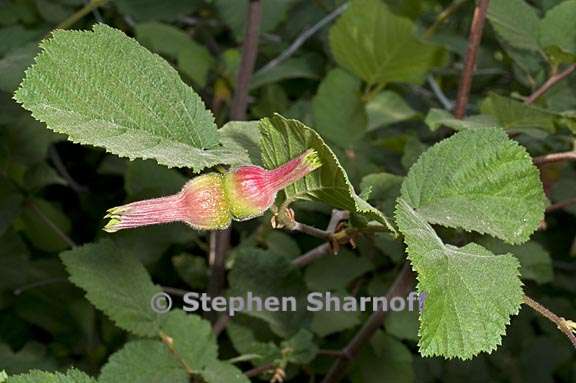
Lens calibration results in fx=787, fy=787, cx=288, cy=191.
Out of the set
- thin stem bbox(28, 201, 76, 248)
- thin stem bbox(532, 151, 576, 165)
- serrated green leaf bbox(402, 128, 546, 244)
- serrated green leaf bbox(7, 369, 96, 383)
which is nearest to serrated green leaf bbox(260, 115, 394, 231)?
serrated green leaf bbox(402, 128, 546, 244)

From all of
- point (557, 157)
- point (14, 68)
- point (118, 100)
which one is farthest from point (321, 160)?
point (14, 68)

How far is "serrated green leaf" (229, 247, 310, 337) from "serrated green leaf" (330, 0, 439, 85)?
14.4 inches

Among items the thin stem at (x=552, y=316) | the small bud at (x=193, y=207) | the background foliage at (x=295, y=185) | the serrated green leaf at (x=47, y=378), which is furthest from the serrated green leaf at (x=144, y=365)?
the thin stem at (x=552, y=316)

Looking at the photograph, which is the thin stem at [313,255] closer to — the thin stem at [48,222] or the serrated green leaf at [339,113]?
the serrated green leaf at [339,113]

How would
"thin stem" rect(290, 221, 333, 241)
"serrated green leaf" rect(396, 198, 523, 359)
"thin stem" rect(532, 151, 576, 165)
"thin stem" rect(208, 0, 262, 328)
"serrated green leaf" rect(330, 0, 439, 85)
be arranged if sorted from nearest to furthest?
"serrated green leaf" rect(396, 198, 523, 359)
"thin stem" rect(290, 221, 333, 241)
"thin stem" rect(532, 151, 576, 165)
"thin stem" rect(208, 0, 262, 328)
"serrated green leaf" rect(330, 0, 439, 85)

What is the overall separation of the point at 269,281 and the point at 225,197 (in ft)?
1.50

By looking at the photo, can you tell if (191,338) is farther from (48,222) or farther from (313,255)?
(48,222)

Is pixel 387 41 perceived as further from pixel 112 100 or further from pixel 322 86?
pixel 112 100

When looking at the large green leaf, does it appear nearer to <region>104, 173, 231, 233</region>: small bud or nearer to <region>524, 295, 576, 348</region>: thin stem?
<region>104, 173, 231, 233</region>: small bud

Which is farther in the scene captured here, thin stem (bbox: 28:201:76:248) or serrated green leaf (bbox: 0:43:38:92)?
thin stem (bbox: 28:201:76:248)

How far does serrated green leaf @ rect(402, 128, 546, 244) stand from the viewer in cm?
67

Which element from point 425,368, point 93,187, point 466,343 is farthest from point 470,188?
point 93,187

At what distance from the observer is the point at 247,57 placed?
1.07 meters

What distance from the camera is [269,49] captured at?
1.56 metres
